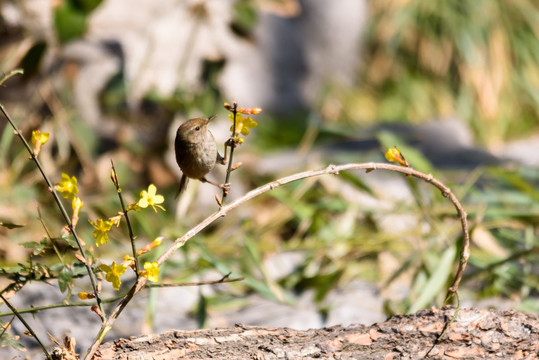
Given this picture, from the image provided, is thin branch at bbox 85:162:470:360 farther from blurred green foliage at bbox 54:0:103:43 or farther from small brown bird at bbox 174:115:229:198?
blurred green foliage at bbox 54:0:103:43

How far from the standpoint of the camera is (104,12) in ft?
10.3

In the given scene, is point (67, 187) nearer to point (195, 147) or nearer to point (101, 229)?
point (101, 229)

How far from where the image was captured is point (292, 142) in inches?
137

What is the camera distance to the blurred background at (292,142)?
1.91 m

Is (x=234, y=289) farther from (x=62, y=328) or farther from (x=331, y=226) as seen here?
(x=62, y=328)

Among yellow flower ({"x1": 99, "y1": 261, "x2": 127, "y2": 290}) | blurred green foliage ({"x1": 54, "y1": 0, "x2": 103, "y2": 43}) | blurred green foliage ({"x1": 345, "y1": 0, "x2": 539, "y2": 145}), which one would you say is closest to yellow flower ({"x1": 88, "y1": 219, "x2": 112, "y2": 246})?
yellow flower ({"x1": 99, "y1": 261, "x2": 127, "y2": 290})

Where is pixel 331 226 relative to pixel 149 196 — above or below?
above

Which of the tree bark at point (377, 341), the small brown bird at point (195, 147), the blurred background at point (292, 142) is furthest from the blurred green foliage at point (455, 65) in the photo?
the small brown bird at point (195, 147)

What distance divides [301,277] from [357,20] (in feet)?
9.40

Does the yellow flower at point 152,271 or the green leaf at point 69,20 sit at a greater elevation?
the green leaf at point 69,20

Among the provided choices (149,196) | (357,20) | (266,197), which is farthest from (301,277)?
(357,20)

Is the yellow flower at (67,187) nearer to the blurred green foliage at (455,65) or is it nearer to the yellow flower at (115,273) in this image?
the yellow flower at (115,273)

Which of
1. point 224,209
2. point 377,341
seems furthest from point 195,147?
point 377,341

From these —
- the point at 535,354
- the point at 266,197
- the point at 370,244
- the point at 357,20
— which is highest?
the point at 357,20
